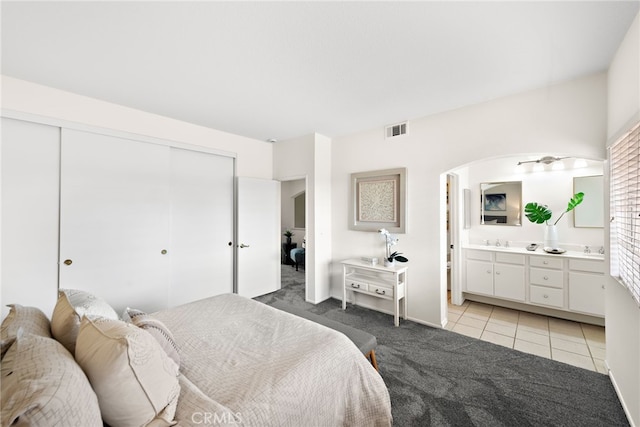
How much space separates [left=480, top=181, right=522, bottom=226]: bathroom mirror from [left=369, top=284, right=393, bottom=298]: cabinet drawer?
212 cm

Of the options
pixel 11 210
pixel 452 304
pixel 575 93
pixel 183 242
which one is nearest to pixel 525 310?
pixel 452 304

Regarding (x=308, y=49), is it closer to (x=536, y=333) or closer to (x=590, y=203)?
(x=536, y=333)

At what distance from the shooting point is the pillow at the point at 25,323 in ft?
3.62

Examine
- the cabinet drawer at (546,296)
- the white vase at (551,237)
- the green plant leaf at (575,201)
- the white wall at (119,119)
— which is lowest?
the cabinet drawer at (546,296)

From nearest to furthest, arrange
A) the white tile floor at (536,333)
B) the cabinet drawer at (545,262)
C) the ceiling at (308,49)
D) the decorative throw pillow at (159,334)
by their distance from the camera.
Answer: the decorative throw pillow at (159,334) < the ceiling at (308,49) < the white tile floor at (536,333) < the cabinet drawer at (545,262)

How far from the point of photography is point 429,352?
2441 millimetres

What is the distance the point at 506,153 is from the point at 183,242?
12.8ft

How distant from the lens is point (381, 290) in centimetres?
318

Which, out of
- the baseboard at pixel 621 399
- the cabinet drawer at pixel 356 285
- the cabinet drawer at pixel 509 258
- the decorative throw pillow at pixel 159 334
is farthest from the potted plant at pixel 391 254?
the decorative throw pillow at pixel 159 334

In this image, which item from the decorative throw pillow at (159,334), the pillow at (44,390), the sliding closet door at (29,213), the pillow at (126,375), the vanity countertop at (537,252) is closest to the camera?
the pillow at (44,390)

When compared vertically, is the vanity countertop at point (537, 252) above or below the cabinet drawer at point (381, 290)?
above

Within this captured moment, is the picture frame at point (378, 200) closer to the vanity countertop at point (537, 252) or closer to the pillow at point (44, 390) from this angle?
the vanity countertop at point (537, 252)

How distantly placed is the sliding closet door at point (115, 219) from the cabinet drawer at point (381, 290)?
8.45ft

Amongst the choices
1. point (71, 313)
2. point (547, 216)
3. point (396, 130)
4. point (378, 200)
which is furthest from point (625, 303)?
point (71, 313)
